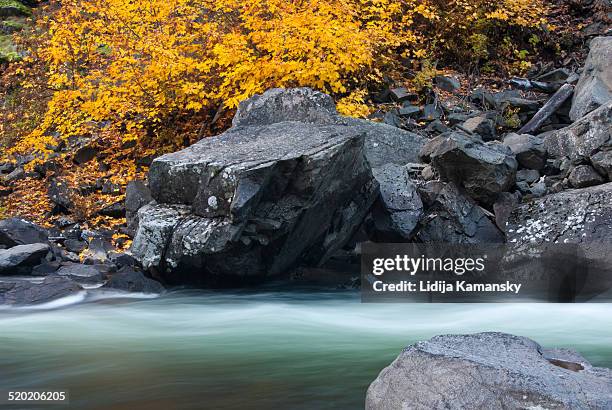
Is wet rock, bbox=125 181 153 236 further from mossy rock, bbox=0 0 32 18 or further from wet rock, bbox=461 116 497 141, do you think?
mossy rock, bbox=0 0 32 18

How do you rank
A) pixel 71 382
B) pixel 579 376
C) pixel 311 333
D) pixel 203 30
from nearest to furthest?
pixel 579 376 < pixel 71 382 < pixel 311 333 < pixel 203 30

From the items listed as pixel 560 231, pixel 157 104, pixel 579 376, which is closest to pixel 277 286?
pixel 560 231

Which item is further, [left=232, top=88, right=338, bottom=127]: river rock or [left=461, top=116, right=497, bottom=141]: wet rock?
[left=461, top=116, right=497, bottom=141]: wet rock

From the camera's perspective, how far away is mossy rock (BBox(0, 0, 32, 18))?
2069cm

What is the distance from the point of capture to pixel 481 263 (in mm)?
9008

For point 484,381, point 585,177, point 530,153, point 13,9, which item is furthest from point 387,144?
point 13,9

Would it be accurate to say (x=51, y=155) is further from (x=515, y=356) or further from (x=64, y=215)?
(x=515, y=356)

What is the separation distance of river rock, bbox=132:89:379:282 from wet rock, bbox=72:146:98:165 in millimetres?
5125

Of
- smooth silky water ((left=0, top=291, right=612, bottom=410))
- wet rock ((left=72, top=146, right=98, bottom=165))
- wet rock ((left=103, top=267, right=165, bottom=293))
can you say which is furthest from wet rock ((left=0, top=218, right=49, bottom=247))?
wet rock ((left=72, top=146, right=98, bottom=165))

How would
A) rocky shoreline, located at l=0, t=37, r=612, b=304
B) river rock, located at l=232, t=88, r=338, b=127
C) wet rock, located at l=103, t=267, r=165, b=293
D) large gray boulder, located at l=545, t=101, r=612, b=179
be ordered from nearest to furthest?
rocky shoreline, located at l=0, t=37, r=612, b=304, wet rock, located at l=103, t=267, r=165, b=293, large gray boulder, located at l=545, t=101, r=612, b=179, river rock, located at l=232, t=88, r=338, b=127

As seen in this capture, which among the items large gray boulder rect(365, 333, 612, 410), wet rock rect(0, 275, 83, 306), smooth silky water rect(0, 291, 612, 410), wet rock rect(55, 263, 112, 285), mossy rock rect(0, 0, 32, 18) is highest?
mossy rock rect(0, 0, 32, 18)

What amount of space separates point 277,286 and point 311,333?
2.18m

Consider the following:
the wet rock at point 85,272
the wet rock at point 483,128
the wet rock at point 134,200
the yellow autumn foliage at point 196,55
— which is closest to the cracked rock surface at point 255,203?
the wet rock at point 85,272

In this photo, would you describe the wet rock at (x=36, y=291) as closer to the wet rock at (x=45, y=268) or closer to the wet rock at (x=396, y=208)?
the wet rock at (x=45, y=268)
